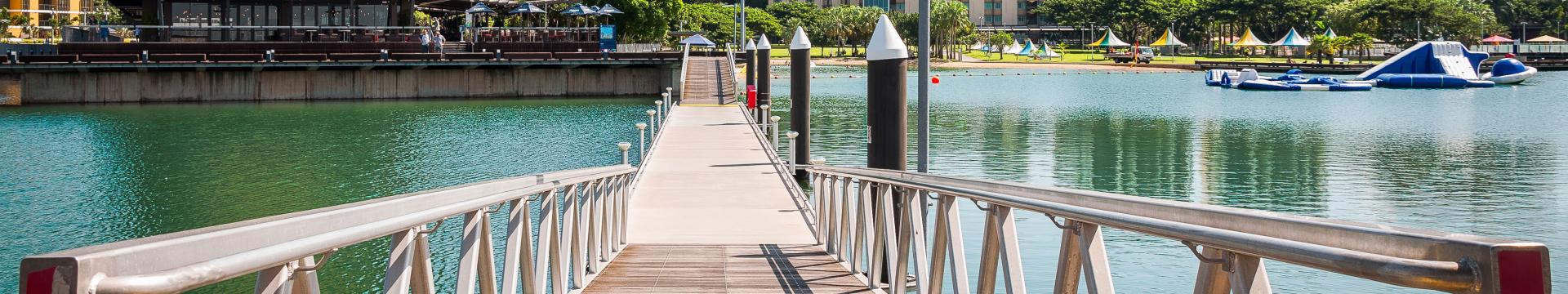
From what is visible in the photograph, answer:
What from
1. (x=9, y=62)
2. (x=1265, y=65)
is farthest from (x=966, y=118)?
(x=1265, y=65)

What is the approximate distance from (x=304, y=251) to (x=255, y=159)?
92.1 feet

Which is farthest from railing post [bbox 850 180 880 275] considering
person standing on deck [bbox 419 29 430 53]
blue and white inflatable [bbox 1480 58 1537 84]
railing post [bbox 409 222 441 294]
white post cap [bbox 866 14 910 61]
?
blue and white inflatable [bbox 1480 58 1537 84]

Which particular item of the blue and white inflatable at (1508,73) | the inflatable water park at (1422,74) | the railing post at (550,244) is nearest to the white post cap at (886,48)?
the railing post at (550,244)

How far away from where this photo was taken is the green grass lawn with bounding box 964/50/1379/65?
112 m

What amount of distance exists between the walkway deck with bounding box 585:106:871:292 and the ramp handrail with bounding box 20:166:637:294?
6.85ft

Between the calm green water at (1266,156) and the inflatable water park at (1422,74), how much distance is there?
7034 mm

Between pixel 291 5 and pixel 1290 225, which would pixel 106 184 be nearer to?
pixel 1290 225

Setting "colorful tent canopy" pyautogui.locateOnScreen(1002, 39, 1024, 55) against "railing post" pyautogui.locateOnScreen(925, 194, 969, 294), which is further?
"colorful tent canopy" pyautogui.locateOnScreen(1002, 39, 1024, 55)

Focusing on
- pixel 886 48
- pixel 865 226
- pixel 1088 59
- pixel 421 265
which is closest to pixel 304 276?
pixel 421 265

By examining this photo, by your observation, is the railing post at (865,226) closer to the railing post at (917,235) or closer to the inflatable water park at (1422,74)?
the railing post at (917,235)

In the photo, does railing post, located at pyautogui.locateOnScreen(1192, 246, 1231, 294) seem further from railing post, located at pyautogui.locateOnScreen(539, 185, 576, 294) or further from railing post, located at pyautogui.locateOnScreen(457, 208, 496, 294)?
railing post, located at pyautogui.locateOnScreen(539, 185, 576, 294)

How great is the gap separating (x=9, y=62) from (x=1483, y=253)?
5526 centimetres

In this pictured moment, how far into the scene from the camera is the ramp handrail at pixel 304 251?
2139 mm

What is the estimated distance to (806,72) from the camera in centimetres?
2734
